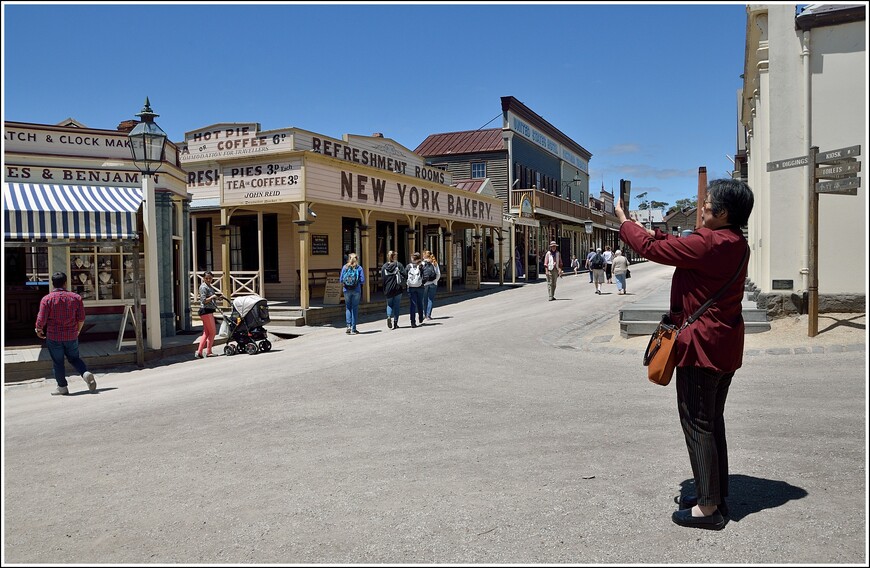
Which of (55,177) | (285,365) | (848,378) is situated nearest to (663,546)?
(848,378)

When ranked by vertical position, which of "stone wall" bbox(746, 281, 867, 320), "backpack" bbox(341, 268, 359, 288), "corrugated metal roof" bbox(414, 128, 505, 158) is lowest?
"stone wall" bbox(746, 281, 867, 320)

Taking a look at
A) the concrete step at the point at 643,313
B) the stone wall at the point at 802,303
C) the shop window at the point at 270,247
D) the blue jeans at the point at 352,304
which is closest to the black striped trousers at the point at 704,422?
the concrete step at the point at 643,313

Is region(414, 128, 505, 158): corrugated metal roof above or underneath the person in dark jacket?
above

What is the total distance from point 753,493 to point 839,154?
7.19 m

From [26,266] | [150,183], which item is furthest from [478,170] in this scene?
[150,183]

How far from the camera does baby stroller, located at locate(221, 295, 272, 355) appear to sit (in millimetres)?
13047

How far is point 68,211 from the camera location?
11.8m

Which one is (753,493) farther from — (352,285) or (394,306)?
(394,306)

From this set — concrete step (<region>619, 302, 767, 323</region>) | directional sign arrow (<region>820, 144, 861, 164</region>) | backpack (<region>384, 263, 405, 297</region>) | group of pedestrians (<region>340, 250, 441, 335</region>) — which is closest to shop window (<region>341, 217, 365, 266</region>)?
group of pedestrians (<region>340, 250, 441, 335</region>)

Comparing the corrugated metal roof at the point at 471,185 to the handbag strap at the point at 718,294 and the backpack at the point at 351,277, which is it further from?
the handbag strap at the point at 718,294

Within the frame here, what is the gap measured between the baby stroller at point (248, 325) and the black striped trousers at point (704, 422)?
1000 cm

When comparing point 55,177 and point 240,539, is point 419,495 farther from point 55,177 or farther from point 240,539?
point 55,177

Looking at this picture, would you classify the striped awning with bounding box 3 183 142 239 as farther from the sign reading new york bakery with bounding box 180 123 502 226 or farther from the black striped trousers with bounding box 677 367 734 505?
the black striped trousers with bounding box 677 367 734 505

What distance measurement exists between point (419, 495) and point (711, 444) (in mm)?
1773
